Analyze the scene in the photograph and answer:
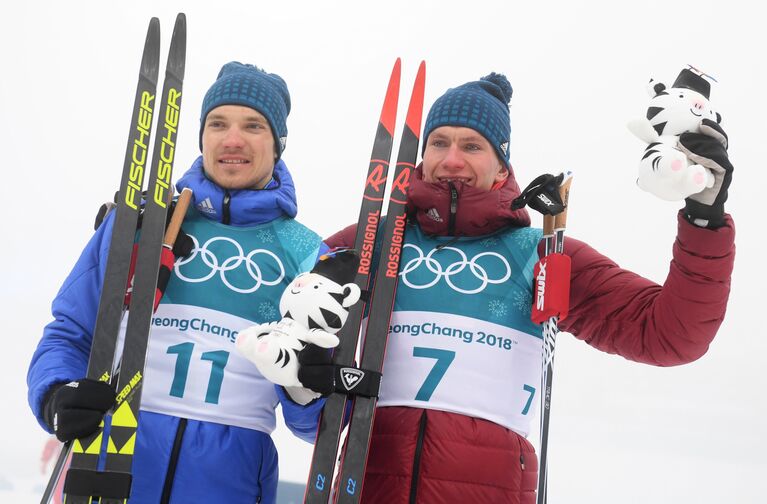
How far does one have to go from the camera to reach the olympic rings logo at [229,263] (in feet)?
6.21

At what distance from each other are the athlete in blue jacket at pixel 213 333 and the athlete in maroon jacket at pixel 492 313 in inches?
10.4

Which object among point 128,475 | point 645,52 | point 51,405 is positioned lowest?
point 128,475

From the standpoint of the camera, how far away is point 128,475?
165cm

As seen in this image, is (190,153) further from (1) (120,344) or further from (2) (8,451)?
(1) (120,344)

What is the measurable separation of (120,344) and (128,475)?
32cm

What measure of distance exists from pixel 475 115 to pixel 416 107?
219 millimetres

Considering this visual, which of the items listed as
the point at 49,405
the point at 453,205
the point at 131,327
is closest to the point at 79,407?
the point at 49,405

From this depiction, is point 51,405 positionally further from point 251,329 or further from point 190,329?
point 251,329

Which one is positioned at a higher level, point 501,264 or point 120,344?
point 501,264

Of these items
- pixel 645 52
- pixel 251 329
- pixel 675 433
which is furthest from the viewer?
pixel 675 433

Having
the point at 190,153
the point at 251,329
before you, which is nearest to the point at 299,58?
the point at 190,153

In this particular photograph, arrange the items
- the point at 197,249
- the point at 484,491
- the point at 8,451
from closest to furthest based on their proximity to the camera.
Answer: the point at 484,491 < the point at 197,249 < the point at 8,451

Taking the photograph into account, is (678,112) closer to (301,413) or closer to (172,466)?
(301,413)

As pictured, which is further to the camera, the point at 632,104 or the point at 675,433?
the point at 675,433
